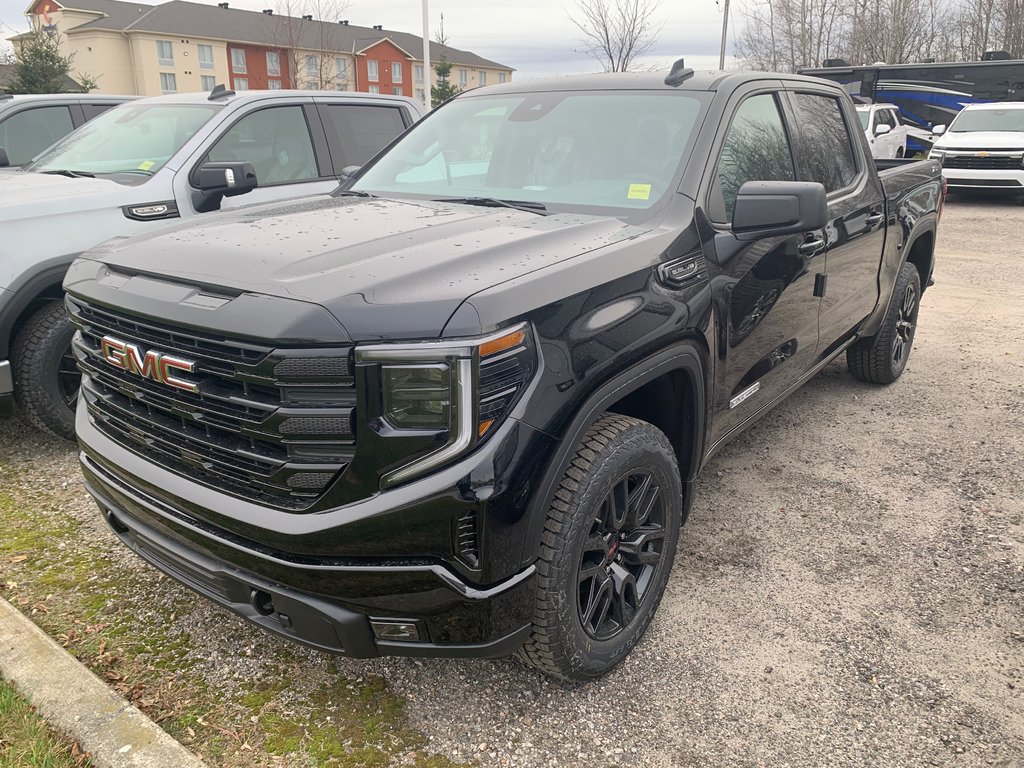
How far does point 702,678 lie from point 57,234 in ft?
12.3

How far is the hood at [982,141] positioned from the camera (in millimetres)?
15001

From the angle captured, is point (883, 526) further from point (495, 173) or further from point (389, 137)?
point (389, 137)

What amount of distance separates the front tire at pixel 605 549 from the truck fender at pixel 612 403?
0.09 m

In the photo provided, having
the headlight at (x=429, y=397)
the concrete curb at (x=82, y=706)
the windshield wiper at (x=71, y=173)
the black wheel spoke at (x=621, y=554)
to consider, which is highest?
the windshield wiper at (x=71, y=173)

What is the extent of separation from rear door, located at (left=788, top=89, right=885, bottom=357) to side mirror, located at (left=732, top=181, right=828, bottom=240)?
0.91 meters

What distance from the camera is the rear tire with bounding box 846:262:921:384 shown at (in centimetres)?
521

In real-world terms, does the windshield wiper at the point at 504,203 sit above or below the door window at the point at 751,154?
below

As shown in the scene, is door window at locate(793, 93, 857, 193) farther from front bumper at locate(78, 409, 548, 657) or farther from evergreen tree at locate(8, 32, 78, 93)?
evergreen tree at locate(8, 32, 78, 93)

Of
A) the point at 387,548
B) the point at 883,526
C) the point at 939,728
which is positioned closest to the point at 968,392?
the point at 883,526

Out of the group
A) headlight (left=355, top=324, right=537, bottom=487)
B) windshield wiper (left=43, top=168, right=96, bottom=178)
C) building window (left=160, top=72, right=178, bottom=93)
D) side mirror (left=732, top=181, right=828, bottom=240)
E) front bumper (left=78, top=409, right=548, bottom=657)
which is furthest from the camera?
building window (left=160, top=72, right=178, bottom=93)

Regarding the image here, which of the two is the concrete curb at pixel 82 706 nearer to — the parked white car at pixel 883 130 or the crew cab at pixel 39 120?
the crew cab at pixel 39 120

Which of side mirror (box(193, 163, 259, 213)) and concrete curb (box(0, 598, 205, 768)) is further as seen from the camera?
side mirror (box(193, 163, 259, 213))

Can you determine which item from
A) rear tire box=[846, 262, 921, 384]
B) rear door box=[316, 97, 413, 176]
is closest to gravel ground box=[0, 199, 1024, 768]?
rear tire box=[846, 262, 921, 384]

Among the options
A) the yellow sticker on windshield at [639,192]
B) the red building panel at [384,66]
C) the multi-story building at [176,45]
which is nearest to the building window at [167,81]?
the multi-story building at [176,45]
